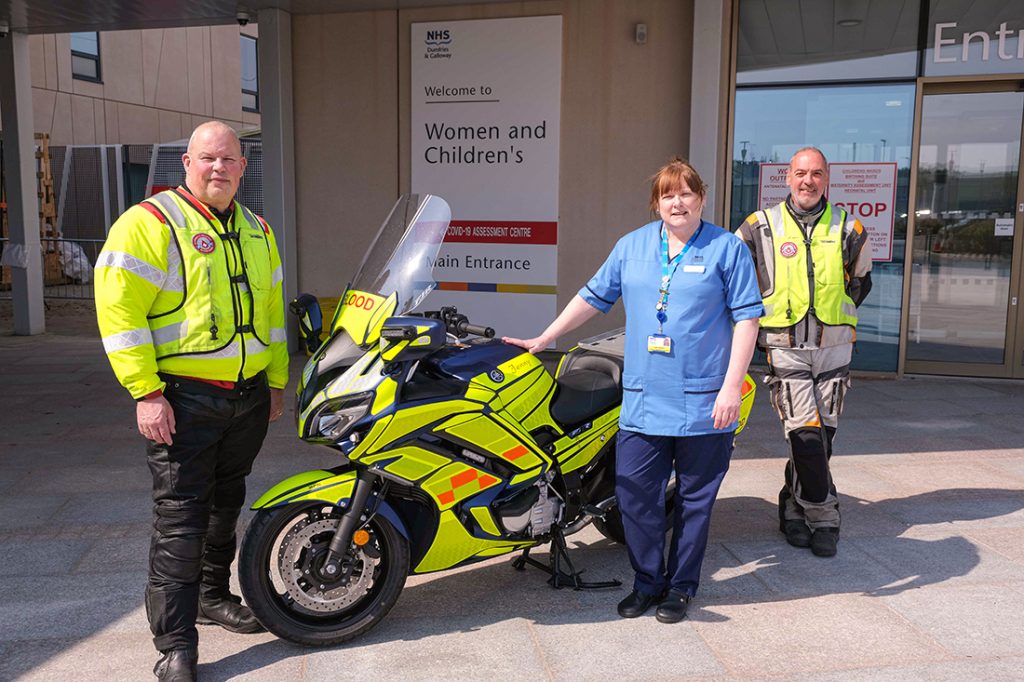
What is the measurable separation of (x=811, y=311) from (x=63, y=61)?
18.9m

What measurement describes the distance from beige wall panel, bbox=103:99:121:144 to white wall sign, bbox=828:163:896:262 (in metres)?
16.9

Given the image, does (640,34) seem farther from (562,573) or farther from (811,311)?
(562,573)

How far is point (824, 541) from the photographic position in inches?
161

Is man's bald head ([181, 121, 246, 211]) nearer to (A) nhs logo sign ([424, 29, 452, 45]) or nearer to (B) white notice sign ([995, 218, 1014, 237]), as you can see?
(A) nhs logo sign ([424, 29, 452, 45])

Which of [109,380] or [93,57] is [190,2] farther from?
[93,57]

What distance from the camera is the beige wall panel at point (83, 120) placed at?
62.5ft

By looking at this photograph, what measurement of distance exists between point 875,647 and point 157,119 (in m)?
21.6

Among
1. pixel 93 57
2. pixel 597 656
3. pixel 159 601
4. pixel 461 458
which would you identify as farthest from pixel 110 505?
pixel 93 57

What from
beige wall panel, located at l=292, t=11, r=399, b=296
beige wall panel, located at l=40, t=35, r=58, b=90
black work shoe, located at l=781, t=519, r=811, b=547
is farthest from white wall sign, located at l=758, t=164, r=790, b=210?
beige wall panel, located at l=40, t=35, r=58, b=90

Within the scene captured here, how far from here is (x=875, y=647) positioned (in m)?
3.21

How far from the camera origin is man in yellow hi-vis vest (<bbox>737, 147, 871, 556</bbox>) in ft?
13.3

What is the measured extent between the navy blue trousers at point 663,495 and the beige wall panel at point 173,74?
20.8 meters

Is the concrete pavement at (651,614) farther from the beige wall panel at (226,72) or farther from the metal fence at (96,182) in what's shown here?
the beige wall panel at (226,72)

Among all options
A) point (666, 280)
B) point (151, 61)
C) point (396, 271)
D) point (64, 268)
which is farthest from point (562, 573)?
point (151, 61)
